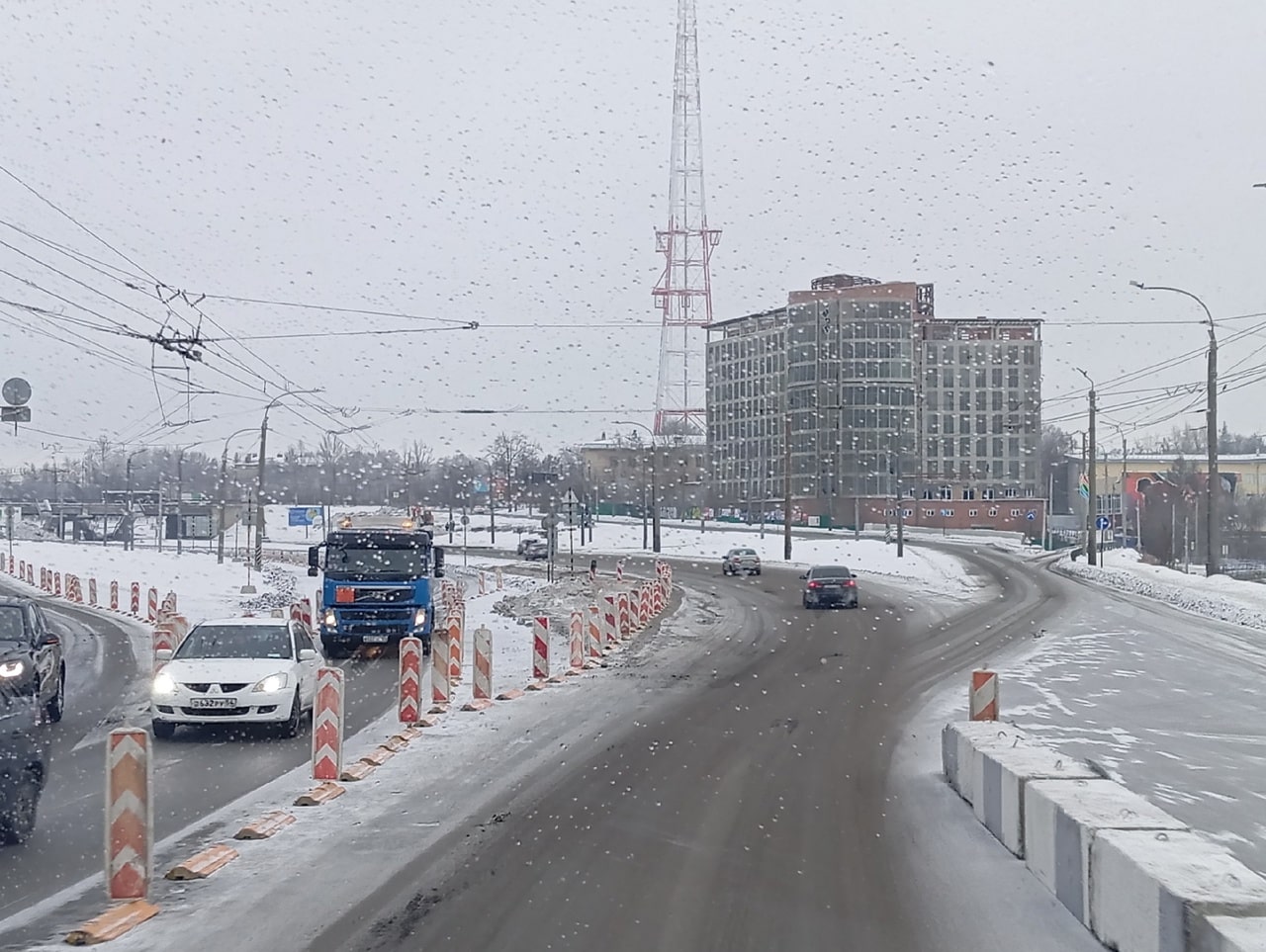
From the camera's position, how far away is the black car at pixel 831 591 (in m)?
43.7

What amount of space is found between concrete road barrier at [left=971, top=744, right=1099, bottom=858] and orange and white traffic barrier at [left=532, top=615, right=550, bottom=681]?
11.9m

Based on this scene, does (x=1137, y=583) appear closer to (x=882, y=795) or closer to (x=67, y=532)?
(x=882, y=795)

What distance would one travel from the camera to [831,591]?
4369cm

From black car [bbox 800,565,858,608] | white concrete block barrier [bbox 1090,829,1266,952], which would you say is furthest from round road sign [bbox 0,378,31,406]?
white concrete block barrier [bbox 1090,829,1266,952]

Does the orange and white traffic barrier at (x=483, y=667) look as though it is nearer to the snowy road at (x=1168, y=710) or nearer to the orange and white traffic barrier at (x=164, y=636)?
the orange and white traffic barrier at (x=164, y=636)

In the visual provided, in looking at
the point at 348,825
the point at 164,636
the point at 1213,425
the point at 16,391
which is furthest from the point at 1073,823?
the point at 1213,425

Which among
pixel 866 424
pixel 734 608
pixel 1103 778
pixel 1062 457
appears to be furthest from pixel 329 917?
pixel 1062 457

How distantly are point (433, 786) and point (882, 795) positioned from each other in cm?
403

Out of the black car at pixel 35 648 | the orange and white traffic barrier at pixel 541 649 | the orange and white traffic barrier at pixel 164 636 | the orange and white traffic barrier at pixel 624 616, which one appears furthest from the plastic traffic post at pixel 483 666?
the orange and white traffic barrier at pixel 624 616

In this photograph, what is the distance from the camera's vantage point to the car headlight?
15.7m

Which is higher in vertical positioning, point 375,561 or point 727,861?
point 375,561

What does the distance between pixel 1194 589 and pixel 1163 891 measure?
1628 inches

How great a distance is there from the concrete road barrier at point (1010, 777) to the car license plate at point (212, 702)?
338 inches

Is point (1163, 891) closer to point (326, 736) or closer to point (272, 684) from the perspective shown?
point (326, 736)
